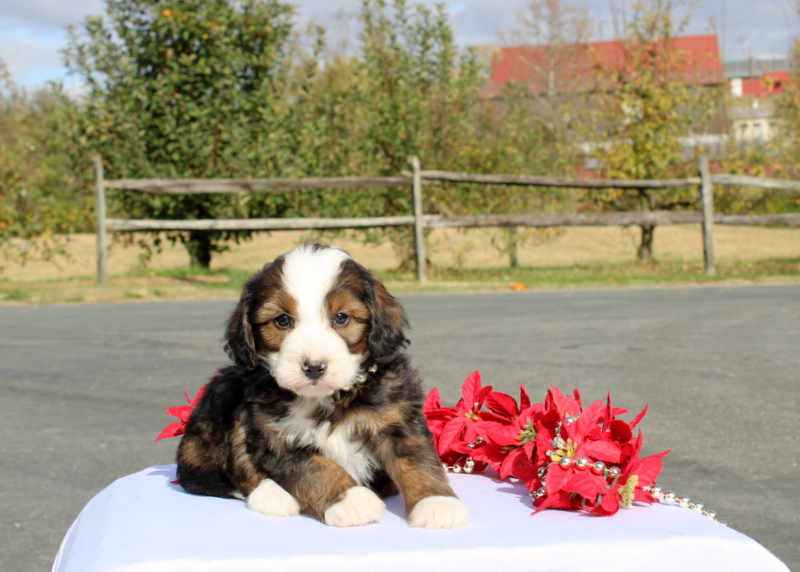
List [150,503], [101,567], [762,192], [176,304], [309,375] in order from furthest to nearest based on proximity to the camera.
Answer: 1. [762,192]
2. [176,304]
3. [150,503]
4. [309,375]
5. [101,567]

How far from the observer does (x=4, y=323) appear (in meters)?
10.7

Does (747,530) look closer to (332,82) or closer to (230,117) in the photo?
(230,117)

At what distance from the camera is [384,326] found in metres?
2.58

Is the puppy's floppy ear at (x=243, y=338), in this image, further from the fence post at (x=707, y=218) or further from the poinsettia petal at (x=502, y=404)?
the fence post at (x=707, y=218)

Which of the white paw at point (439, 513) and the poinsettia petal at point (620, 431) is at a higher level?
the poinsettia petal at point (620, 431)

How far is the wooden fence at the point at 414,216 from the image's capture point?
571 inches

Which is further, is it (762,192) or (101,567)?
(762,192)

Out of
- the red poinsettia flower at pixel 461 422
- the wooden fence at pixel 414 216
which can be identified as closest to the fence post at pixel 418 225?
the wooden fence at pixel 414 216

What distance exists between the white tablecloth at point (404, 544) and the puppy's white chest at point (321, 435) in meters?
0.22

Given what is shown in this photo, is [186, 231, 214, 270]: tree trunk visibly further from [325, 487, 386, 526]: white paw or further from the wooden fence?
[325, 487, 386, 526]: white paw

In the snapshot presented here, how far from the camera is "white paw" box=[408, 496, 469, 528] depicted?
219cm

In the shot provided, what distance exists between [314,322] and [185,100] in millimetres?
14246

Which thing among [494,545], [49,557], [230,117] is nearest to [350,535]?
[494,545]

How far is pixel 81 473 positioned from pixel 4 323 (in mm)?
6952
